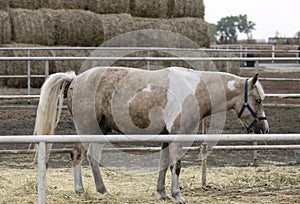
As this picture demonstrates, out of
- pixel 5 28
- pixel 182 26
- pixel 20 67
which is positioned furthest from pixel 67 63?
pixel 182 26

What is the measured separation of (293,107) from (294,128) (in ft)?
6.03

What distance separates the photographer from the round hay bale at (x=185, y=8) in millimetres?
18900

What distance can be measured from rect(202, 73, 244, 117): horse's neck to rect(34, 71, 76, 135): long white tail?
130 centimetres

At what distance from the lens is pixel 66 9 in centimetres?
1714

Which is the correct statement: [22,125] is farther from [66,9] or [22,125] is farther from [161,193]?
[66,9]

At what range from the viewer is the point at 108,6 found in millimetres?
17844

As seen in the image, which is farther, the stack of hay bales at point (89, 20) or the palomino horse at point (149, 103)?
the stack of hay bales at point (89, 20)

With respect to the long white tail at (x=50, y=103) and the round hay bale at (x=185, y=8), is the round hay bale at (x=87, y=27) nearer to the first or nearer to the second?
the round hay bale at (x=185, y=8)

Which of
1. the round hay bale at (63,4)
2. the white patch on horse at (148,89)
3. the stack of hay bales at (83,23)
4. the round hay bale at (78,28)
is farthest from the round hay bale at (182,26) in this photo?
the white patch on horse at (148,89)

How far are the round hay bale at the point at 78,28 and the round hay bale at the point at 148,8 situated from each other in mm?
1338

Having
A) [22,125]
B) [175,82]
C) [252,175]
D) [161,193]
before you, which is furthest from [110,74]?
[22,125]

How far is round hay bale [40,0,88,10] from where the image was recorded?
55.4ft

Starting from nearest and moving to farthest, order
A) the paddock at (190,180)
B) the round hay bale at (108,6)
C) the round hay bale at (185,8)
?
the paddock at (190,180) → the round hay bale at (108,6) → the round hay bale at (185,8)

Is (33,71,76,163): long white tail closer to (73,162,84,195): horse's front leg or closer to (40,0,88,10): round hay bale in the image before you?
(73,162,84,195): horse's front leg
